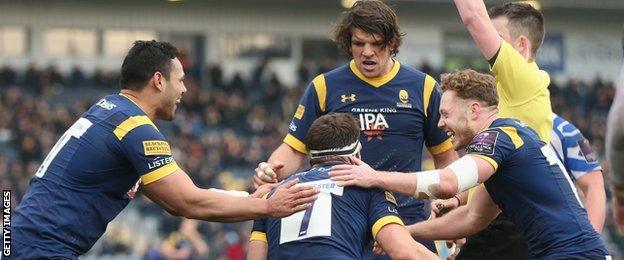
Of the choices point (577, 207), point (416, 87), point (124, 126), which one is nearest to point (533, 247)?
point (577, 207)

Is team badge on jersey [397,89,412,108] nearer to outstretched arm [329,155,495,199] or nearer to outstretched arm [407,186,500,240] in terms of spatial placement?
outstretched arm [407,186,500,240]

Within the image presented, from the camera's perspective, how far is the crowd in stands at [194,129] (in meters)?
23.1

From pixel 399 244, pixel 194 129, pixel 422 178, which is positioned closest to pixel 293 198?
pixel 399 244

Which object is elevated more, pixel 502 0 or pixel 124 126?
pixel 124 126

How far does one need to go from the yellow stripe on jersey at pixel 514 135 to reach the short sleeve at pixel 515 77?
0.62m

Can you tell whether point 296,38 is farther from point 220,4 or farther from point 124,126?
point 124,126

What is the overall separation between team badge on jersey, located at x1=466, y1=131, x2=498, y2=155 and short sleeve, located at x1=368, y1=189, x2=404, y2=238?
55cm

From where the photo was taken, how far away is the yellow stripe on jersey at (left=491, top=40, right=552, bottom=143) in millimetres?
7621

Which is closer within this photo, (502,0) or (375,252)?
(375,252)

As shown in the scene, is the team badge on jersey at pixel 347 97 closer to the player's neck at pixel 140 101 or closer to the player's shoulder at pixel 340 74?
the player's shoulder at pixel 340 74

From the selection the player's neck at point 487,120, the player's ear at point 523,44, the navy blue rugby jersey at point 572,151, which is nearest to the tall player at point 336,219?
the player's neck at point 487,120

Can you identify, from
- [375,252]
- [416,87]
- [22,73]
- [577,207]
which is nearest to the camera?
[577,207]

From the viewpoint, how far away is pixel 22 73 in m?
32.0

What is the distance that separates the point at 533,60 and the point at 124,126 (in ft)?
9.03
